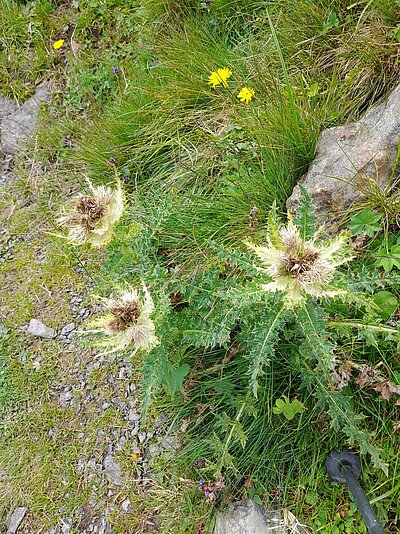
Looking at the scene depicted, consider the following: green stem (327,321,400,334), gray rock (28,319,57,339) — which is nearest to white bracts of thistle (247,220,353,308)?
green stem (327,321,400,334)

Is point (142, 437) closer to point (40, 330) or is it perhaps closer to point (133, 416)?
point (133, 416)

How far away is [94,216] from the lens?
199cm

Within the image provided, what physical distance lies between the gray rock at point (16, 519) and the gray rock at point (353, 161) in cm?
228

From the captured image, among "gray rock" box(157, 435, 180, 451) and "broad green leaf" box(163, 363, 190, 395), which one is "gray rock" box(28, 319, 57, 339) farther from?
"broad green leaf" box(163, 363, 190, 395)

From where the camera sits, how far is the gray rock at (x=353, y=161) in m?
2.45

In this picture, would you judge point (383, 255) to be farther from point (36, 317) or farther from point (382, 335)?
point (36, 317)

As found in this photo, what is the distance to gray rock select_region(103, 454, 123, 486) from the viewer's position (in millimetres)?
2838

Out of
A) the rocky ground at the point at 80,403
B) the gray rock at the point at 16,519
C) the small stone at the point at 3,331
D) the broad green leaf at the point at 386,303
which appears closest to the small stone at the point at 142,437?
the rocky ground at the point at 80,403

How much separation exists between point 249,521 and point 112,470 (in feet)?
2.85

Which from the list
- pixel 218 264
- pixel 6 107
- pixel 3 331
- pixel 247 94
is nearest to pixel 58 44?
pixel 6 107

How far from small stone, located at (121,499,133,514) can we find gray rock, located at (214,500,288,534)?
21.6 inches

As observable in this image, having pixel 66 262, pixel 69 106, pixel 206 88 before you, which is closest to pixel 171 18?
pixel 206 88

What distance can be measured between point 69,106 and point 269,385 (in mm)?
2800

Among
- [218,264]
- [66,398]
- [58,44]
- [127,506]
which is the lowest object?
[127,506]
